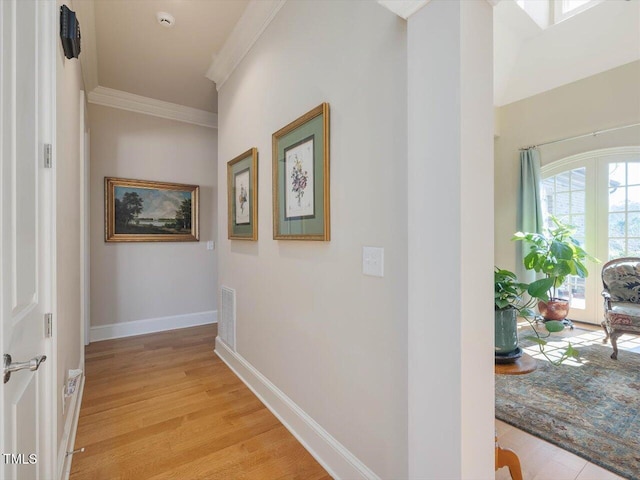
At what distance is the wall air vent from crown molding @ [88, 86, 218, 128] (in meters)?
2.37

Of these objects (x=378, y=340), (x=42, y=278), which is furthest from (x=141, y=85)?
(x=378, y=340)

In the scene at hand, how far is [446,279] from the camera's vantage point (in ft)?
3.04

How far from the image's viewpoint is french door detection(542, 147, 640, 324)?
12.5 ft

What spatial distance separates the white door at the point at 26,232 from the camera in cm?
73

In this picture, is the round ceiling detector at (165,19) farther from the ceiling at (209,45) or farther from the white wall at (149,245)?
the white wall at (149,245)

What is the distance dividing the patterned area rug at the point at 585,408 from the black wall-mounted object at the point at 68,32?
3.22m

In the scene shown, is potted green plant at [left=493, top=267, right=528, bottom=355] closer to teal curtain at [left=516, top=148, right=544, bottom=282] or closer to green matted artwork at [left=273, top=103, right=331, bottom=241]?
green matted artwork at [left=273, top=103, right=331, bottom=241]

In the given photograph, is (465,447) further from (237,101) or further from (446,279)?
(237,101)

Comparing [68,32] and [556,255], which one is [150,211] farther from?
[556,255]

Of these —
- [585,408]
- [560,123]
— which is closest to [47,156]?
[585,408]

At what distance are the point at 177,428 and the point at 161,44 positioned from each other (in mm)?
2969

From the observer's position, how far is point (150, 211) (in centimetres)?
374

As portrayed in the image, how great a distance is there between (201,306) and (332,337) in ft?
10.1

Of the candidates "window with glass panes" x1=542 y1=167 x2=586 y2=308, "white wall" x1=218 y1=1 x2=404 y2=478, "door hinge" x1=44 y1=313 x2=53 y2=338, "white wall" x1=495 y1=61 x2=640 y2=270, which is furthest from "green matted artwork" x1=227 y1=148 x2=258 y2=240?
"window with glass panes" x1=542 y1=167 x2=586 y2=308
